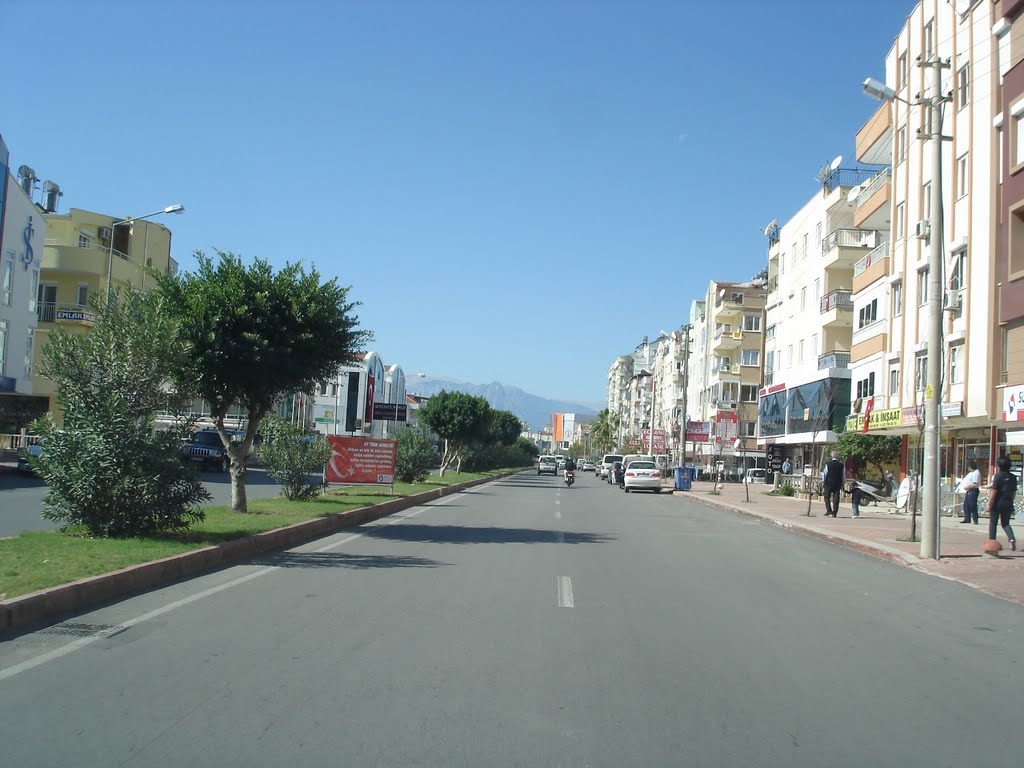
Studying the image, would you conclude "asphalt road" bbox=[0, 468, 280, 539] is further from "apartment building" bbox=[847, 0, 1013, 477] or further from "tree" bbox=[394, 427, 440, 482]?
"apartment building" bbox=[847, 0, 1013, 477]

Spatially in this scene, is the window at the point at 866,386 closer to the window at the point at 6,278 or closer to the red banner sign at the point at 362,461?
the red banner sign at the point at 362,461

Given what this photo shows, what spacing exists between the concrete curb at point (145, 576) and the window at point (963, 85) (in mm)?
23525

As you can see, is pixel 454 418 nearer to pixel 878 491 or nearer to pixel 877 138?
pixel 878 491

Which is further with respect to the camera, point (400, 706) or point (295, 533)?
point (295, 533)

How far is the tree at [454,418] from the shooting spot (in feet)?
181

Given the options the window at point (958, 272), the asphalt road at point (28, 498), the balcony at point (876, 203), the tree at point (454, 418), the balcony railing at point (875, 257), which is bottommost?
the asphalt road at point (28, 498)

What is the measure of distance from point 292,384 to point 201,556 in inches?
264

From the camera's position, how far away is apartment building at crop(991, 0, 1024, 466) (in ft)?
77.2

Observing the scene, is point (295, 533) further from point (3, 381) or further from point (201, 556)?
point (3, 381)

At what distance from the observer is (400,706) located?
5.74 meters

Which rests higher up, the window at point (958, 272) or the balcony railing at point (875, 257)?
the balcony railing at point (875, 257)

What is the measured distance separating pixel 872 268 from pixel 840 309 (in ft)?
31.9

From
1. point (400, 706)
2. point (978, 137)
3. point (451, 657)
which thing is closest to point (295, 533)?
point (451, 657)

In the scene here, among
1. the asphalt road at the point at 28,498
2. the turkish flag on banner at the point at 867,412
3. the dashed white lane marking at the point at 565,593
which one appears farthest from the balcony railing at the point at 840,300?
the dashed white lane marking at the point at 565,593
